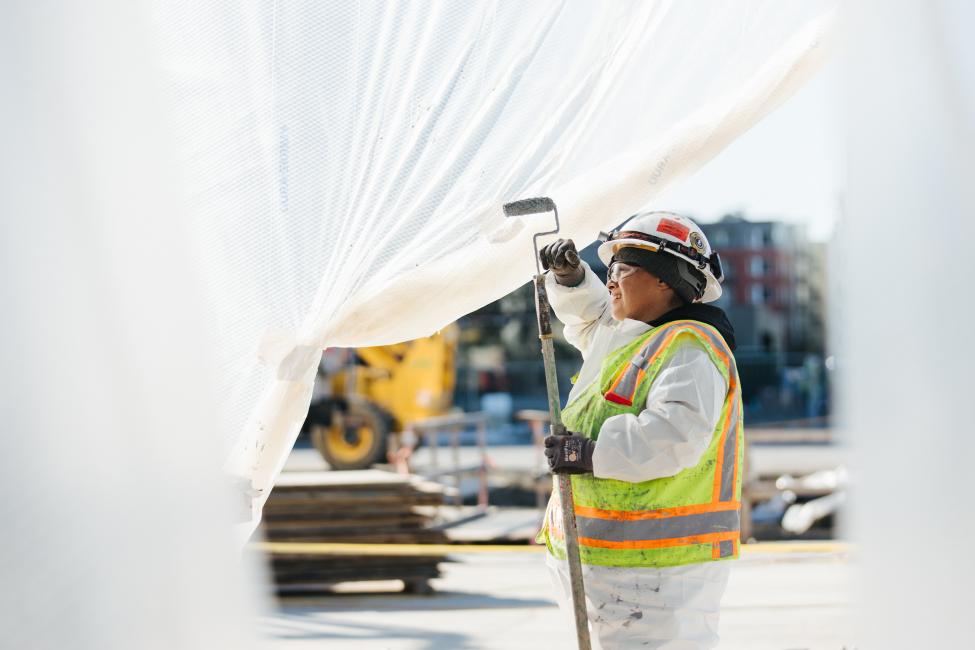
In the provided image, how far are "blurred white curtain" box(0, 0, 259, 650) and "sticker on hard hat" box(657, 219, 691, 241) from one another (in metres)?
1.11

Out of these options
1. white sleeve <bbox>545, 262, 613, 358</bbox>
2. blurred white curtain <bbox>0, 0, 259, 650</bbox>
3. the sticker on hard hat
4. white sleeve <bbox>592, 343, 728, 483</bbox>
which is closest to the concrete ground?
white sleeve <bbox>545, 262, 613, 358</bbox>

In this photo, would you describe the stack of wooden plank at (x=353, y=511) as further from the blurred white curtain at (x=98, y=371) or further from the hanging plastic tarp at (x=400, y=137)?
the blurred white curtain at (x=98, y=371)

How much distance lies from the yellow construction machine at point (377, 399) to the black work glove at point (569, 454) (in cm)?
1173

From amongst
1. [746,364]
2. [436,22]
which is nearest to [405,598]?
[436,22]

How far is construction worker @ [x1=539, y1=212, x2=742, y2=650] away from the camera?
100 inches

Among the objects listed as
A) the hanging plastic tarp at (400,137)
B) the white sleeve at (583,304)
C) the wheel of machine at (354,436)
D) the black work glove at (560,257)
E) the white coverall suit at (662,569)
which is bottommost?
the wheel of machine at (354,436)

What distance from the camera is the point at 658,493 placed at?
263cm

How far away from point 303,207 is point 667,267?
91 centimetres

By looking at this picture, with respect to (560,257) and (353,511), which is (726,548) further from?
(353,511)

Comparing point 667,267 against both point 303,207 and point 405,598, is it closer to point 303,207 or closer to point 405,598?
point 303,207

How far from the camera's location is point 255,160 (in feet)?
9.30

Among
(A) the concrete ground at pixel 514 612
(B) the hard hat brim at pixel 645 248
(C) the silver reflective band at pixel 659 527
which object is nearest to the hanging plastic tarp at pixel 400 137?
(B) the hard hat brim at pixel 645 248

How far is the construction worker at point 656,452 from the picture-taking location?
2.55 meters

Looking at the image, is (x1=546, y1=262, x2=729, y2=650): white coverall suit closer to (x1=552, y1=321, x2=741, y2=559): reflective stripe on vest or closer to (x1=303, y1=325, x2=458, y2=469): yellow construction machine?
(x1=552, y1=321, x2=741, y2=559): reflective stripe on vest
